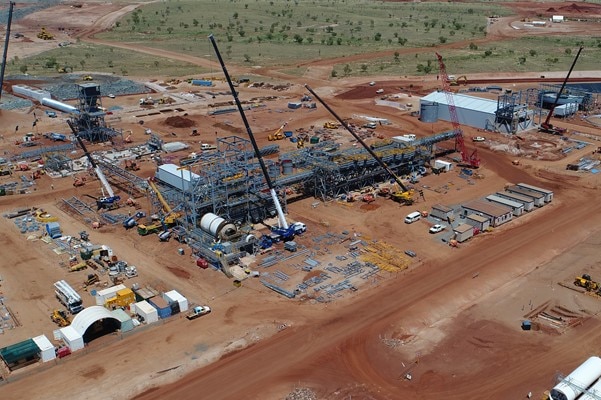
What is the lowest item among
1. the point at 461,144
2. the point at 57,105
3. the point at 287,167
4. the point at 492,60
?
the point at 57,105

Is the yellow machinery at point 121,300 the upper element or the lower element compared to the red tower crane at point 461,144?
lower

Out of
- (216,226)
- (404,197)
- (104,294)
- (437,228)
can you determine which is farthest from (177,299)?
(404,197)

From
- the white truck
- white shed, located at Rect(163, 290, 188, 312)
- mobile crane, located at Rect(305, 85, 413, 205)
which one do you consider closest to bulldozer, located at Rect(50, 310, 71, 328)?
the white truck

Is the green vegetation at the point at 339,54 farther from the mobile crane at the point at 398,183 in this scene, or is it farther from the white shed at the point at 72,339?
the white shed at the point at 72,339

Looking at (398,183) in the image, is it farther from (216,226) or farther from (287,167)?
(216,226)

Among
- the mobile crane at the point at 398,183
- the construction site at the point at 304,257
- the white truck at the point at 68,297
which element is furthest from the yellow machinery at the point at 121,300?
the mobile crane at the point at 398,183

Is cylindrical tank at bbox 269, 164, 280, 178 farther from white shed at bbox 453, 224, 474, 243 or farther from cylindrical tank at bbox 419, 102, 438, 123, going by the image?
cylindrical tank at bbox 419, 102, 438, 123
